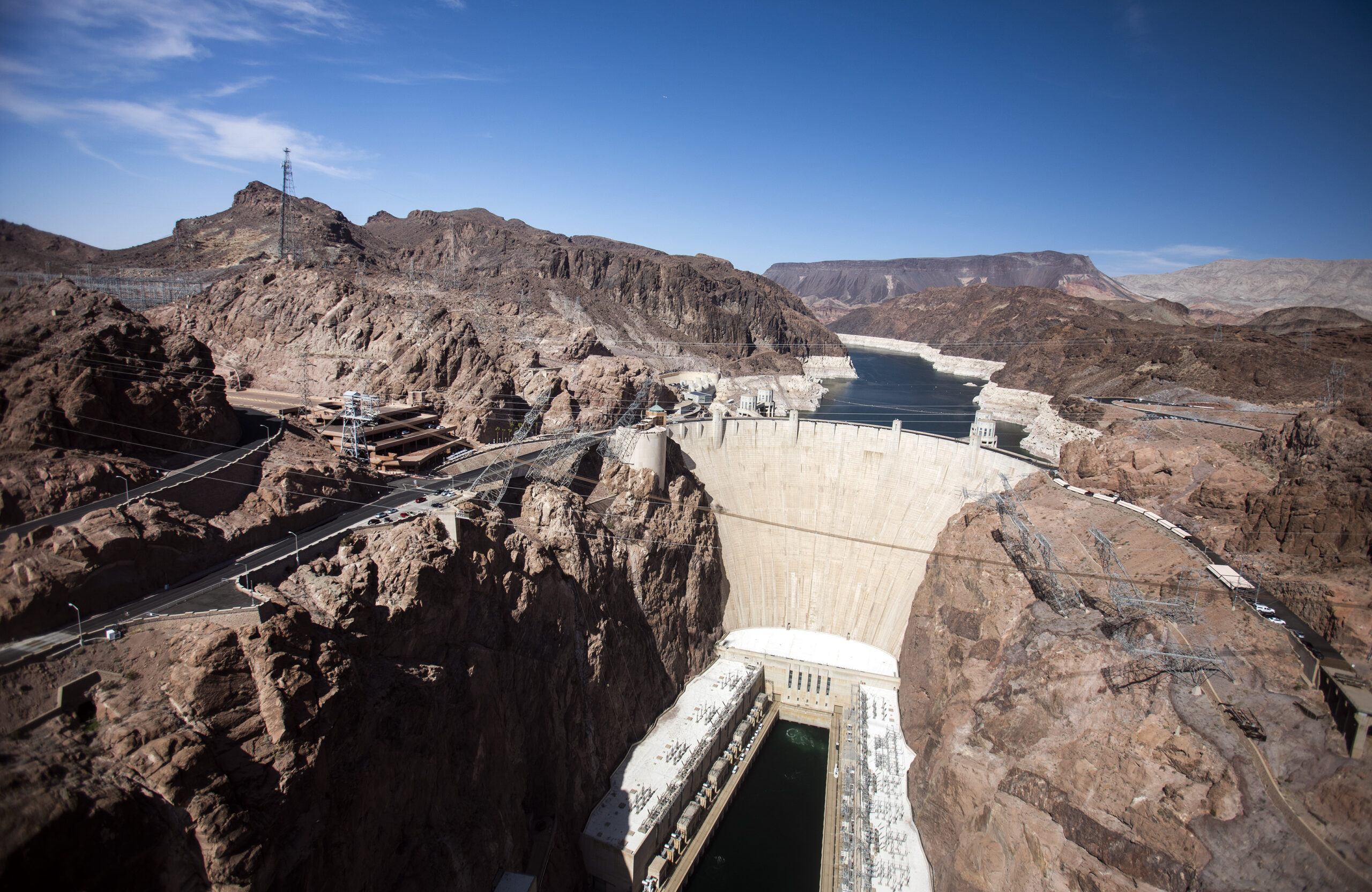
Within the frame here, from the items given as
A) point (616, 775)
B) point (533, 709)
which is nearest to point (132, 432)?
point (533, 709)

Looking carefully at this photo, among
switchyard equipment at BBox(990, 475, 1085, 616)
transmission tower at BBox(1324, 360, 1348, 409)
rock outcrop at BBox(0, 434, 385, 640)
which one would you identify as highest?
transmission tower at BBox(1324, 360, 1348, 409)

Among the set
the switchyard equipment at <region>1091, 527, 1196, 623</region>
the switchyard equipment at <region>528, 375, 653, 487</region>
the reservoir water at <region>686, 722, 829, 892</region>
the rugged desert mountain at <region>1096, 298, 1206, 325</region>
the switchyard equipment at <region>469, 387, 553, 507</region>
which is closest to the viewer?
the switchyard equipment at <region>1091, 527, 1196, 623</region>

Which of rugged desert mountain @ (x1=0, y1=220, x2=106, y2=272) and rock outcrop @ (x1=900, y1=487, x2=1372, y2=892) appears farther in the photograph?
rugged desert mountain @ (x1=0, y1=220, x2=106, y2=272)

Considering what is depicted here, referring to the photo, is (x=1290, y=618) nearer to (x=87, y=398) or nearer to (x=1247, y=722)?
(x=1247, y=722)

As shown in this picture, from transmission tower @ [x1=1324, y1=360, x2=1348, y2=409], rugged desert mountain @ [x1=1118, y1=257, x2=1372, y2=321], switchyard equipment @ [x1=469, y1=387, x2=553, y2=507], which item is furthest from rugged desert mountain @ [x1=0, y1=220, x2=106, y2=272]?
rugged desert mountain @ [x1=1118, y1=257, x2=1372, y2=321]

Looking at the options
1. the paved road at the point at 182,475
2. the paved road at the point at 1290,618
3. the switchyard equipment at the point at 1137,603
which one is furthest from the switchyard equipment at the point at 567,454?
the paved road at the point at 1290,618

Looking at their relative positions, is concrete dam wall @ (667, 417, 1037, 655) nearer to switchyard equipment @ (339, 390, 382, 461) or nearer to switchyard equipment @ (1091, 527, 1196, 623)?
switchyard equipment @ (1091, 527, 1196, 623)
